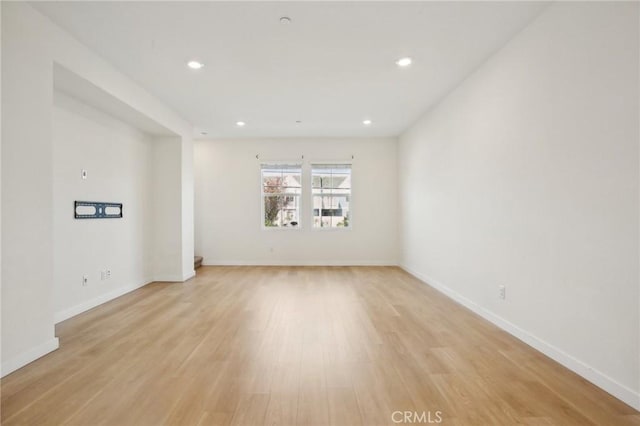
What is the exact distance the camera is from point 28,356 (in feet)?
7.37

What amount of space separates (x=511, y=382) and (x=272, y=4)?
3155 mm

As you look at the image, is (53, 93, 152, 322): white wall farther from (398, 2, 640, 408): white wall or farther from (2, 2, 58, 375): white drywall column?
(398, 2, 640, 408): white wall

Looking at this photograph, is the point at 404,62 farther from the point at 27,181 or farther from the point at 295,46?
the point at 27,181

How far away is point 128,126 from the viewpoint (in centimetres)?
442

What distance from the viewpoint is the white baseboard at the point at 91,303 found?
3.19 meters

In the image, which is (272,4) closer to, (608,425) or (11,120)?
(11,120)

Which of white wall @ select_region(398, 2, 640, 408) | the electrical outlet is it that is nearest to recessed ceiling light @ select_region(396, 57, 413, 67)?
white wall @ select_region(398, 2, 640, 408)

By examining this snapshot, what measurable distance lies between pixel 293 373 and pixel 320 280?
3.04 metres

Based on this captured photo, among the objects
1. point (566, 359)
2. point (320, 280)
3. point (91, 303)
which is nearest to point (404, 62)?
point (566, 359)

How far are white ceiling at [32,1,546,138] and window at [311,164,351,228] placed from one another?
2.15 metres

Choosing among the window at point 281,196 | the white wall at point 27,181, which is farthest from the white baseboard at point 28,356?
the window at point 281,196

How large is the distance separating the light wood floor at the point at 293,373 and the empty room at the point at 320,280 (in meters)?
0.02

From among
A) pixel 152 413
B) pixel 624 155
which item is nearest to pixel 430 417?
pixel 152 413

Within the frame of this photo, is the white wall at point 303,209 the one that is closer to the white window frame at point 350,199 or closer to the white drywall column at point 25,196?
the white window frame at point 350,199
